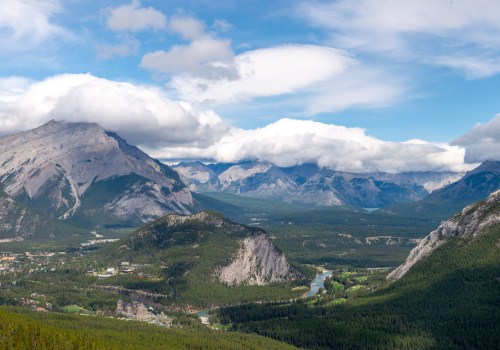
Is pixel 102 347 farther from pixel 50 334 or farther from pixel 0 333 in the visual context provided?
pixel 0 333

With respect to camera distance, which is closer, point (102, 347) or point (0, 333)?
point (0, 333)

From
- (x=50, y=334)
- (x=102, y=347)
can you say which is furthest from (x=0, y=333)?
(x=102, y=347)
